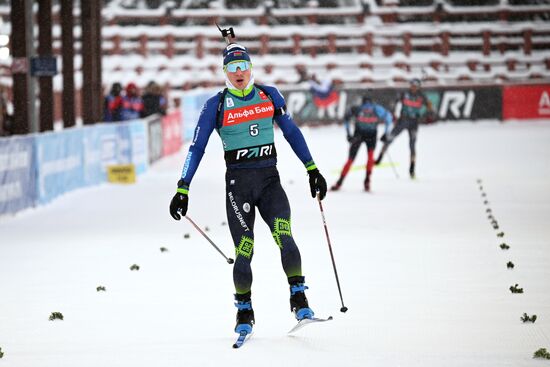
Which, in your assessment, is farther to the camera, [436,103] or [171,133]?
[436,103]

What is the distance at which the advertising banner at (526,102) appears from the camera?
37.5m

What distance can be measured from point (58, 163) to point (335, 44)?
30.0 meters

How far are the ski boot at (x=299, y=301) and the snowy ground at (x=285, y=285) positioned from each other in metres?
0.19

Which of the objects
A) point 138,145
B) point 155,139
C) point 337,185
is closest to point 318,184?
point 337,185

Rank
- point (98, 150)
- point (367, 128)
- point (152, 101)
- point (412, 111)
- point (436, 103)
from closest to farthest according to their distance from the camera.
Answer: point (367, 128)
point (98, 150)
point (412, 111)
point (152, 101)
point (436, 103)

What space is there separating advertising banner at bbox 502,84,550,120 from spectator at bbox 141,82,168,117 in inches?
593

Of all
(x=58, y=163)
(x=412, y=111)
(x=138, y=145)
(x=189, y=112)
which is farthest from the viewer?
(x=189, y=112)

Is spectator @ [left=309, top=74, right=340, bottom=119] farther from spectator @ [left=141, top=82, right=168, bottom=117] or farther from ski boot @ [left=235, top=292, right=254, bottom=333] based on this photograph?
ski boot @ [left=235, top=292, right=254, bottom=333]

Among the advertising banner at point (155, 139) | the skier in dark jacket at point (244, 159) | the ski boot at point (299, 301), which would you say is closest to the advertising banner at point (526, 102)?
the advertising banner at point (155, 139)

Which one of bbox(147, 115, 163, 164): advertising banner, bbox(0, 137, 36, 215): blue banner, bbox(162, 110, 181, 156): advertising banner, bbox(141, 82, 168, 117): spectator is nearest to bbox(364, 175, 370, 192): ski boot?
bbox(0, 137, 36, 215): blue banner

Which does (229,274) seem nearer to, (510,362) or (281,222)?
(281,222)

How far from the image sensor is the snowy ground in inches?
275

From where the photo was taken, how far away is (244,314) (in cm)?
730

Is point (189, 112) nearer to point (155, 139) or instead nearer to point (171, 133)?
point (171, 133)
